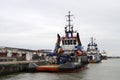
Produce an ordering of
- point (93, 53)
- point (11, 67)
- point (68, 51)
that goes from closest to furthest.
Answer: point (11, 67)
point (68, 51)
point (93, 53)

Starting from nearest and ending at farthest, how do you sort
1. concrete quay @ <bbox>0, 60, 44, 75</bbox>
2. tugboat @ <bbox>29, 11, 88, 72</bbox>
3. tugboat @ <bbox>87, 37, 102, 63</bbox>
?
concrete quay @ <bbox>0, 60, 44, 75</bbox>
tugboat @ <bbox>29, 11, 88, 72</bbox>
tugboat @ <bbox>87, 37, 102, 63</bbox>

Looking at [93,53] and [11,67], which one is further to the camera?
[93,53]

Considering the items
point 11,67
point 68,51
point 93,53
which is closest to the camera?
point 11,67

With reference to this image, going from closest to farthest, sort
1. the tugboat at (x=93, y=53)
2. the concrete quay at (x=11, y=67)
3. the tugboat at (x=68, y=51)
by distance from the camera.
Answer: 1. the concrete quay at (x=11, y=67)
2. the tugboat at (x=68, y=51)
3. the tugboat at (x=93, y=53)

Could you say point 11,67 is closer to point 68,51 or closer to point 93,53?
point 68,51

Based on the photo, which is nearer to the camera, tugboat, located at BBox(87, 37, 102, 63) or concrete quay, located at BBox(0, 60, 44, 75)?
concrete quay, located at BBox(0, 60, 44, 75)

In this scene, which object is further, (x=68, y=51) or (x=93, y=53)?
(x=93, y=53)

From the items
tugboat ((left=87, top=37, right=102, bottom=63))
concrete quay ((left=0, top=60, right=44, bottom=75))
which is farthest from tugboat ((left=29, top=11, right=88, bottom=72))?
tugboat ((left=87, top=37, right=102, bottom=63))

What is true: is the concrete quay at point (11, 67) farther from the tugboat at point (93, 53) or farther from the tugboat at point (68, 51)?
the tugboat at point (93, 53)

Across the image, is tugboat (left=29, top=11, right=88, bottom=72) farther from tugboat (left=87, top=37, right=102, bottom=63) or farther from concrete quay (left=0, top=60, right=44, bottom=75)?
tugboat (left=87, top=37, right=102, bottom=63)

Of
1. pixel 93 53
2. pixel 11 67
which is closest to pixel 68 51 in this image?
pixel 11 67

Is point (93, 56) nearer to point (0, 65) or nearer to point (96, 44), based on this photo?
point (96, 44)

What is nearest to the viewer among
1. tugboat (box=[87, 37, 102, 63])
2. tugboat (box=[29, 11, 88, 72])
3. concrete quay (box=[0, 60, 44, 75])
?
concrete quay (box=[0, 60, 44, 75])

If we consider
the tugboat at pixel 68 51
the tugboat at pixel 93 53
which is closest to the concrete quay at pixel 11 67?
the tugboat at pixel 68 51
